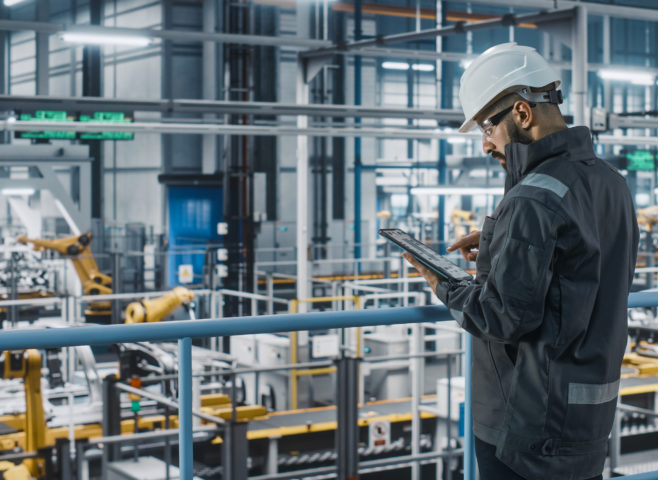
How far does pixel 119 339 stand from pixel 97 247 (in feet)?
69.1

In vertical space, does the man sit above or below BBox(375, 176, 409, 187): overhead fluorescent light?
below

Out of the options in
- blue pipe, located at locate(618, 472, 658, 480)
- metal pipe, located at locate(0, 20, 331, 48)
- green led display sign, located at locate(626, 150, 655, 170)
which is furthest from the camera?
green led display sign, located at locate(626, 150, 655, 170)

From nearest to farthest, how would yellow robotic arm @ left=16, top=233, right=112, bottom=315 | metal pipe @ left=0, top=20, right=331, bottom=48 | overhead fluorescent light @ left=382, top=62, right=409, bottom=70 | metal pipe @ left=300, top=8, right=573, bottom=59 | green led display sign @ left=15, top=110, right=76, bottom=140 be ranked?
metal pipe @ left=300, top=8, right=573, bottom=59
metal pipe @ left=0, top=20, right=331, bottom=48
green led display sign @ left=15, top=110, right=76, bottom=140
yellow robotic arm @ left=16, top=233, right=112, bottom=315
overhead fluorescent light @ left=382, top=62, right=409, bottom=70

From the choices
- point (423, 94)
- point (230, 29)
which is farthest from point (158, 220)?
point (230, 29)

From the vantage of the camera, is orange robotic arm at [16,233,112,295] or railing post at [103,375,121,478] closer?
railing post at [103,375,121,478]

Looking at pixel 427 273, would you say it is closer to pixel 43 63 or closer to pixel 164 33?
pixel 164 33

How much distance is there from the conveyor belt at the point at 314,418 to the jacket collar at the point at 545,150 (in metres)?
6.27

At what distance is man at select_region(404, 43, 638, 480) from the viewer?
4.89 ft

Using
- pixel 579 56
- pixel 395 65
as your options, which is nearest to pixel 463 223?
pixel 395 65

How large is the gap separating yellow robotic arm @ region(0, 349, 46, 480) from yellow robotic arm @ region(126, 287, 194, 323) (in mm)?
2114

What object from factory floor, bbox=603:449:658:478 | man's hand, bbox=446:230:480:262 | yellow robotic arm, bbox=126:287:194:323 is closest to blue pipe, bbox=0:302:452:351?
man's hand, bbox=446:230:480:262

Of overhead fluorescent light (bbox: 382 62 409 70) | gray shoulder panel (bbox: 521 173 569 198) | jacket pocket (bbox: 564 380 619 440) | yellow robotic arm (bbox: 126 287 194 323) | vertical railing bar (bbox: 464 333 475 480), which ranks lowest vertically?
yellow robotic arm (bbox: 126 287 194 323)

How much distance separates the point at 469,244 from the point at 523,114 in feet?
1.54

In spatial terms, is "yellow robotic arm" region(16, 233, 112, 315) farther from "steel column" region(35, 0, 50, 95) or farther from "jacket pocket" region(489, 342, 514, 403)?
"jacket pocket" region(489, 342, 514, 403)
